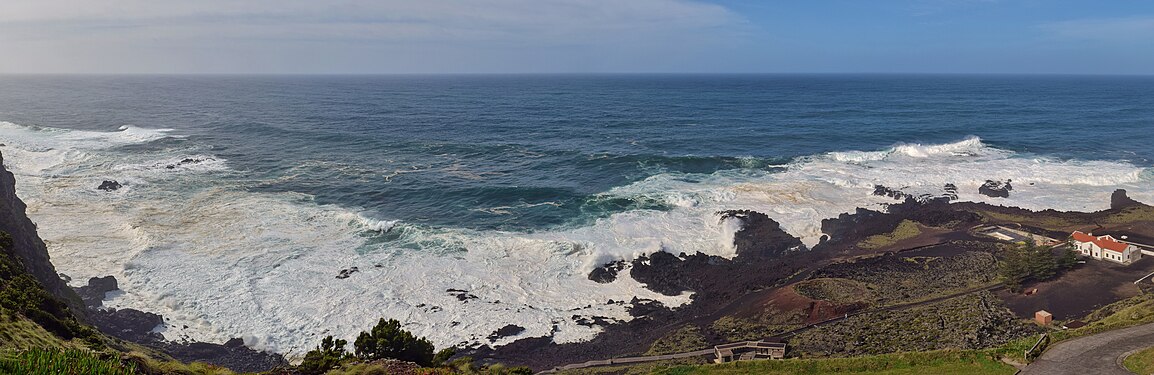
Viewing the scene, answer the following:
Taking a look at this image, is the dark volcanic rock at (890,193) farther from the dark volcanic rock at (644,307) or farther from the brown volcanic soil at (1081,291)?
the dark volcanic rock at (644,307)

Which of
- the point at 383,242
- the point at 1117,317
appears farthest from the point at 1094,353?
the point at 383,242

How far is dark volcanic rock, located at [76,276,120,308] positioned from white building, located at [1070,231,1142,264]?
5849cm

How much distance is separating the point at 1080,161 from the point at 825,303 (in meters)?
57.3

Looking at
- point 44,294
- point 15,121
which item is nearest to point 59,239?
point 44,294

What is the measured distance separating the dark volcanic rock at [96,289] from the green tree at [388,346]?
1993 centimetres

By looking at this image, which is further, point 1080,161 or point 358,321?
point 1080,161

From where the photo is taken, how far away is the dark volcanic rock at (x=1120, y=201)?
50347mm

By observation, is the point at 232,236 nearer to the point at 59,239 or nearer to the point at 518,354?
the point at 59,239

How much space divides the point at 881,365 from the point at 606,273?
17.9m

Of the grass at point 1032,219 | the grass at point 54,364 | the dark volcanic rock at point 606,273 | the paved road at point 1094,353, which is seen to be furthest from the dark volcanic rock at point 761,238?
the grass at point 54,364

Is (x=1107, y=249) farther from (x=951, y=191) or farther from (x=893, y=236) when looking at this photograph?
(x=951, y=191)

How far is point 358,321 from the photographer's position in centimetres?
3294

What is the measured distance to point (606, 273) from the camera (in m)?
39.2

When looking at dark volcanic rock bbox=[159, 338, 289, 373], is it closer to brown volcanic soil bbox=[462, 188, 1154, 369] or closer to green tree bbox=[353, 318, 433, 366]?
green tree bbox=[353, 318, 433, 366]
